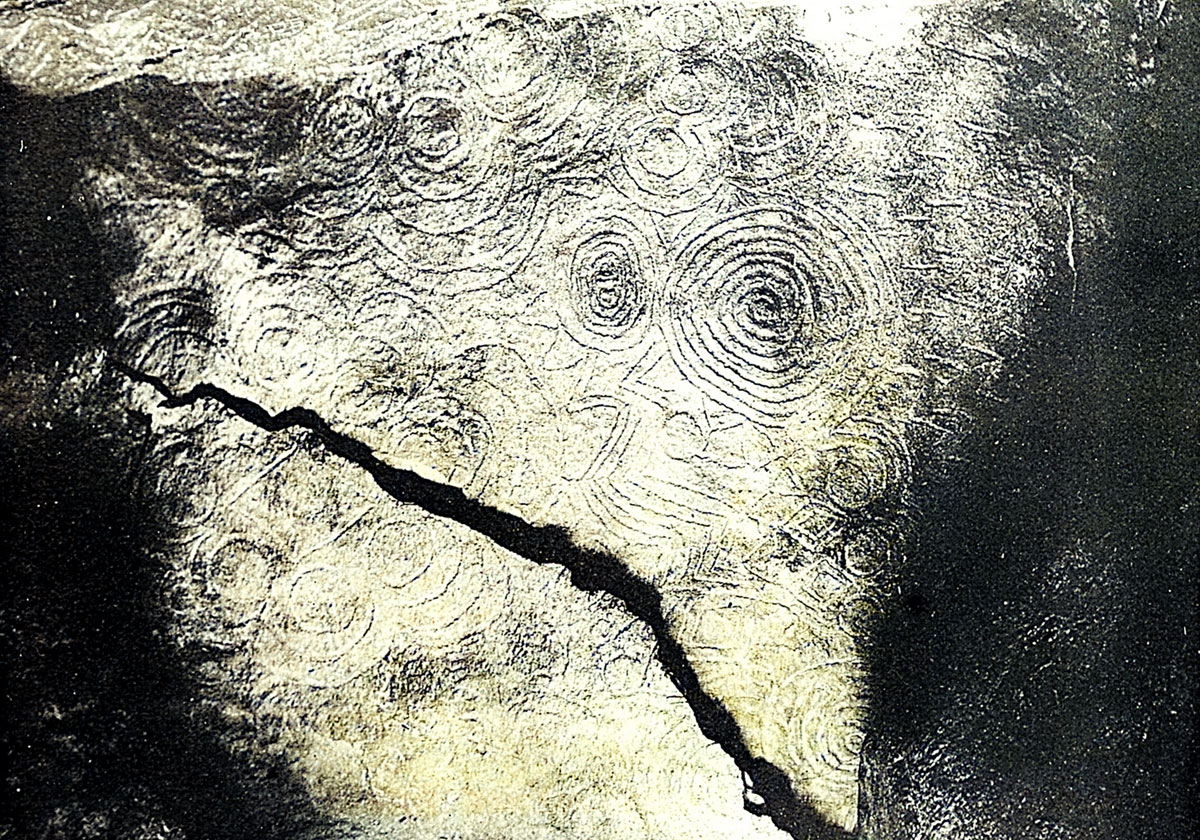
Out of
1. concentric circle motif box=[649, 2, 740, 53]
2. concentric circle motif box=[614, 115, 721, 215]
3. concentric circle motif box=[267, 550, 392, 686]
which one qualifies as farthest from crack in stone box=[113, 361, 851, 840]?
concentric circle motif box=[649, 2, 740, 53]

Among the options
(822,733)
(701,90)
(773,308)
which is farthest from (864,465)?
(701,90)

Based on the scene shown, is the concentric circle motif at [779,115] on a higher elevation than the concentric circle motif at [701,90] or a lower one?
lower

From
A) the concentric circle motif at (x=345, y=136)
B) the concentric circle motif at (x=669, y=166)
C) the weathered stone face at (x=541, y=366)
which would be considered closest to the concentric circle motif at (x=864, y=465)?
the weathered stone face at (x=541, y=366)

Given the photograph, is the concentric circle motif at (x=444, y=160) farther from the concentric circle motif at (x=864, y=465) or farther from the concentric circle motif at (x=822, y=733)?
the concentric circle motif at (x=822, y=733)

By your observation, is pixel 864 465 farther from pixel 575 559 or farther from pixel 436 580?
pixel 436 580

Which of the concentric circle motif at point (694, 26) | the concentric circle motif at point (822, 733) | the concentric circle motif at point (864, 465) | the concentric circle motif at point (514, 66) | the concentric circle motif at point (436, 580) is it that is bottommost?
the concentric circle motif at point (822, 733)

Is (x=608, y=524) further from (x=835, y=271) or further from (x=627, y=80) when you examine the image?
(x=627, y=80)

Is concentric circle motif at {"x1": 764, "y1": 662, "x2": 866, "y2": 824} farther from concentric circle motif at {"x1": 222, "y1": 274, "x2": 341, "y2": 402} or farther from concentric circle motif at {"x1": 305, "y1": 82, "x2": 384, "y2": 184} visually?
concentric circle motif at {"x1": 305, "y1": 82, "x2": 384, "y2": 184}
